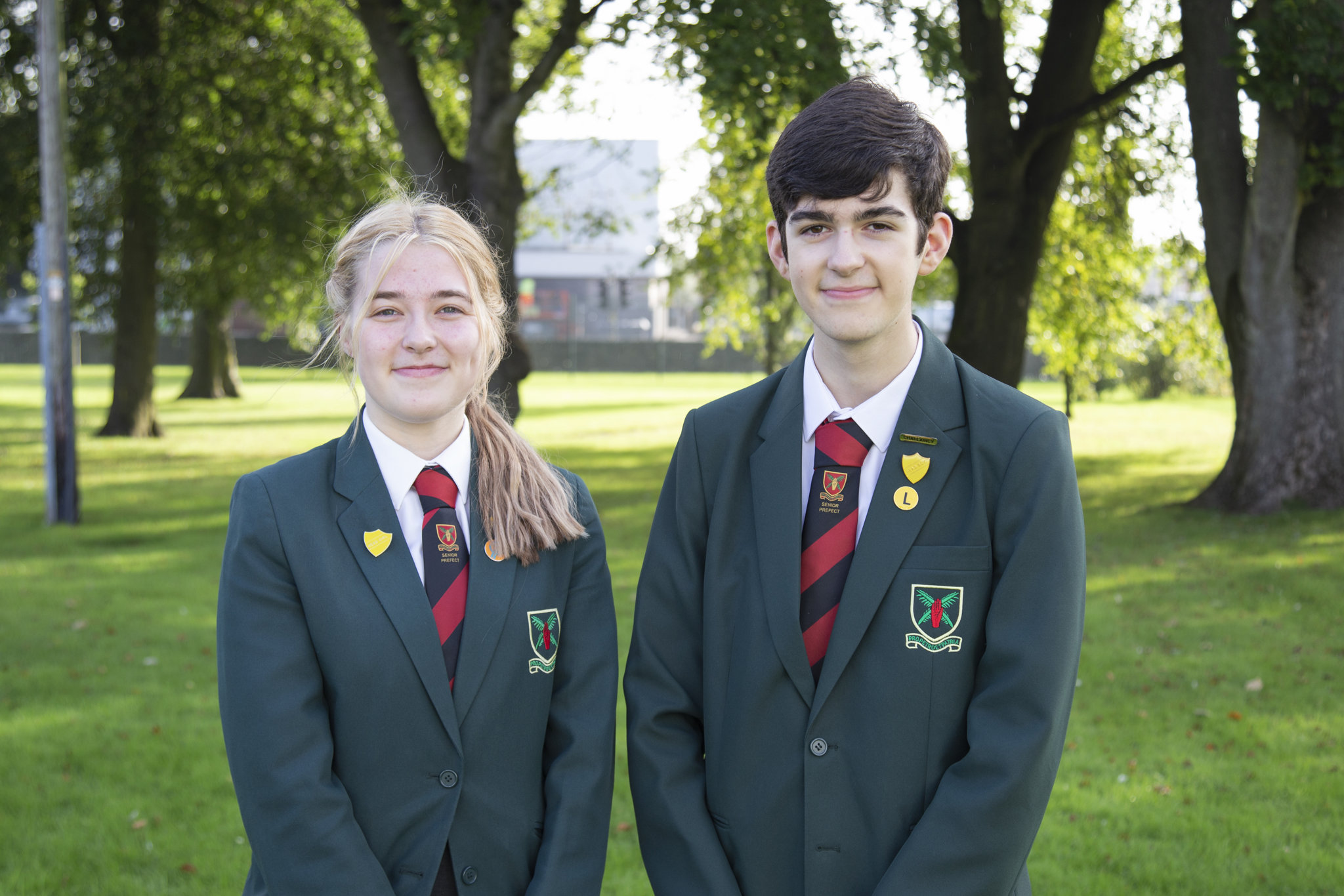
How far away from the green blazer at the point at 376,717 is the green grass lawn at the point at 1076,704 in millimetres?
2072

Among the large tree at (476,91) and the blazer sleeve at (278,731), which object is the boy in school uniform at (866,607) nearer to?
the blazer sleeve at (278,731)

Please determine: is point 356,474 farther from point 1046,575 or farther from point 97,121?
point 97,121

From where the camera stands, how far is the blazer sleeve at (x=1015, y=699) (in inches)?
73.9

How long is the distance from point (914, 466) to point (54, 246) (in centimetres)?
1110

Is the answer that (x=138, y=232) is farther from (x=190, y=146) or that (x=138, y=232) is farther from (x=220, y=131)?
(x=220, y=131)

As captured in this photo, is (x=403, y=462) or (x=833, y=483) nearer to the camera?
(x=833, y=483)

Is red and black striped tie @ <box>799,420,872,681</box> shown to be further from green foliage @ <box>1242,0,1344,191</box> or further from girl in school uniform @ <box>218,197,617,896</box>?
green foliage @ <box>1242,0,1344,191</box>

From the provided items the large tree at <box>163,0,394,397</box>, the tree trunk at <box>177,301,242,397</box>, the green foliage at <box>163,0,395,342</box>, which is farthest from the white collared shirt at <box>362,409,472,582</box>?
the tree trunk at <box>177,301,242,397</box>

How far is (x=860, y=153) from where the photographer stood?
1.97m

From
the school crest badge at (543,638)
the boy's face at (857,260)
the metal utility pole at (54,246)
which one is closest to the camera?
the boy's face at (857,260)

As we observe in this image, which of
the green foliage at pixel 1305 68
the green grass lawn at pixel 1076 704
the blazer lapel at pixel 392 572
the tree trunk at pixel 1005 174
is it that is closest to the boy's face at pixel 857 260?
the blazer lapel at pixel 392 572

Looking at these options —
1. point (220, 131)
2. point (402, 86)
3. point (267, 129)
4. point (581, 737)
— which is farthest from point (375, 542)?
point (220, 131)

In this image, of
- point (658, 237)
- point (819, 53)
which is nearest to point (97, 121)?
point (658, 237)

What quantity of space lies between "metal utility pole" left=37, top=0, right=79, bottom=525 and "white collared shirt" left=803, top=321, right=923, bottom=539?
1056 centimetres
